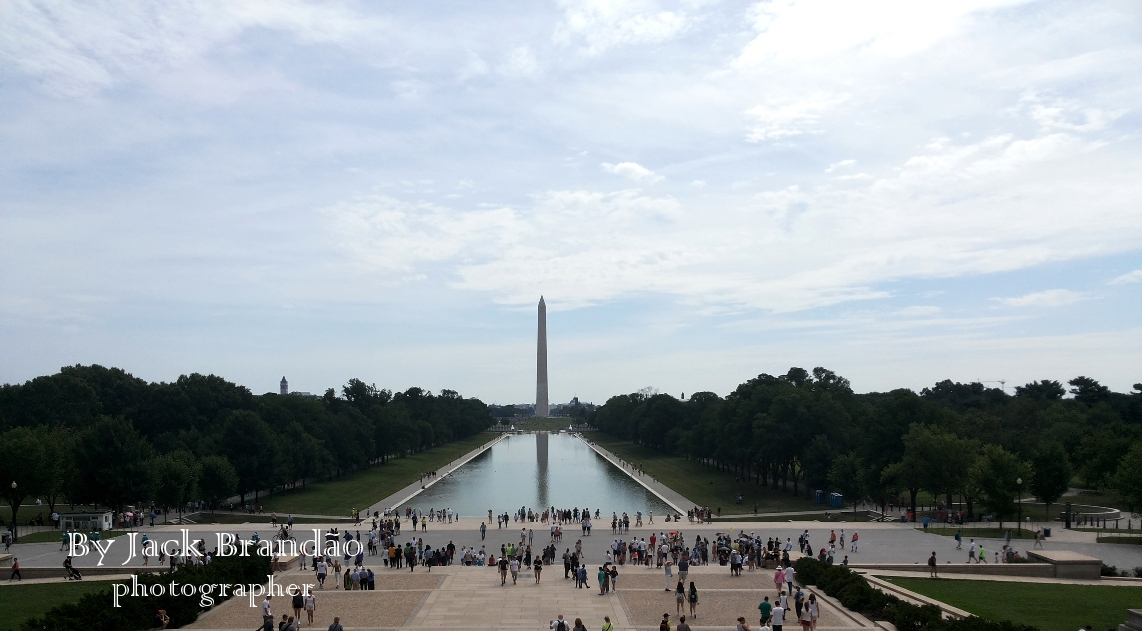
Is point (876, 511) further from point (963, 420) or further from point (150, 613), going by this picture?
point (150, 613)

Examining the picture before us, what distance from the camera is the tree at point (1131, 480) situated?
36344mm

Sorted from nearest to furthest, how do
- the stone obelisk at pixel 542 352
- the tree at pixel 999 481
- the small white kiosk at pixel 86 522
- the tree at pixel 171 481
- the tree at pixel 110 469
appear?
the tree at pixel 999 481
the small white kiosk at pixel 86 522
the tree at pixel 171 481
the tree at pixel 110 469
the stone obelisk at pixel 542 352

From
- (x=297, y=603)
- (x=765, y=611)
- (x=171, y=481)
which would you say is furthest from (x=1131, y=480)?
(x=171, y=481)

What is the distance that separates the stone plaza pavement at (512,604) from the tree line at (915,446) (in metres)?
19.1

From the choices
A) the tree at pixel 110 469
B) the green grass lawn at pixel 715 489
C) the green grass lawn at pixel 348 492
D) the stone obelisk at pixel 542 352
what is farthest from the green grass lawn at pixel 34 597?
the stone obelisk at pixel 542 352

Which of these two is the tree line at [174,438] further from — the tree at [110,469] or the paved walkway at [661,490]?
the paved walkway at [661,490]

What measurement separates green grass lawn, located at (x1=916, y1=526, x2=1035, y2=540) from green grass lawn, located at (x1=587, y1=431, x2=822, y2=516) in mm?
14566

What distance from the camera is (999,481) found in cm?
3812

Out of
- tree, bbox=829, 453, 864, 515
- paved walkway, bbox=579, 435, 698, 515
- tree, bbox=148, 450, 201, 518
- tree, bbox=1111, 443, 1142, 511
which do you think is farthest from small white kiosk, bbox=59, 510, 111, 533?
tree, bbox=1111, 443, 1142, 511

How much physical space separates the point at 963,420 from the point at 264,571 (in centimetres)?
5518

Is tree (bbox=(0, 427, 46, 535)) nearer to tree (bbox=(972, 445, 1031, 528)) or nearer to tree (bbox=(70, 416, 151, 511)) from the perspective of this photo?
tree (bbox=(70, 416, 151, 511))

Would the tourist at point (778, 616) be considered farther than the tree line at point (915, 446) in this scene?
No

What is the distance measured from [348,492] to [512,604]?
146ft

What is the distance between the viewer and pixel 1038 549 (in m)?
32.0
